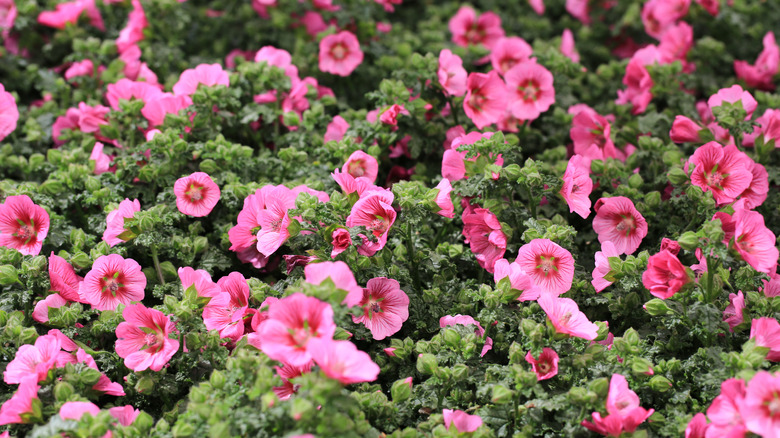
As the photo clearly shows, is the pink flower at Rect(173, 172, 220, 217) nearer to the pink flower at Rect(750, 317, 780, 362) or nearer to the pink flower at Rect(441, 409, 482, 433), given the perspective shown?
the pink flower at Rect(441, 409, 482, 433)

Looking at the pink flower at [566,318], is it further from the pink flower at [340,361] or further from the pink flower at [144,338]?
the pink flower at [144,338]

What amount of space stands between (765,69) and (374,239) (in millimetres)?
1883

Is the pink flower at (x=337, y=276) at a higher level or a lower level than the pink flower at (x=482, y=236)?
higher

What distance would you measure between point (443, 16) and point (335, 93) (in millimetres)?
872

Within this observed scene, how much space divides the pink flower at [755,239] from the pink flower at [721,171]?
0.75ft

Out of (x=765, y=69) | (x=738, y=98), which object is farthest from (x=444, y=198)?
(x=765, y=69)

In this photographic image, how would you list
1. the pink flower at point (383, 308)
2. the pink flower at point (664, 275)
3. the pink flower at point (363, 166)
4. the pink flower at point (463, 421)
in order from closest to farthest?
the pink flower at point (463, 421)
the pink flower at point (664, 275)
the pink flower at point (383, 308)
the pink flower at point (363, 166)

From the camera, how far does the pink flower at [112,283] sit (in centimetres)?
174

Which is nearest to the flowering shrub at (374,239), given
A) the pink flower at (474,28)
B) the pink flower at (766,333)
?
the pink flower at (766,333)

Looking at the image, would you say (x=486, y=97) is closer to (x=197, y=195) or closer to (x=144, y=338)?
(x=197, y=195)

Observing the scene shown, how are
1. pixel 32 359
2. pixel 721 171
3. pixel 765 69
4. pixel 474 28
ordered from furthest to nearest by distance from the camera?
pixel 474 28 < pixel 765 69 < pixel 721 171 < pixel 32 359

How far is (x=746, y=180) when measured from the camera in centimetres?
183

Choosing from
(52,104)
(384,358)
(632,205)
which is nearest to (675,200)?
(632,205)

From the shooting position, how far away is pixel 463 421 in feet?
4.98
